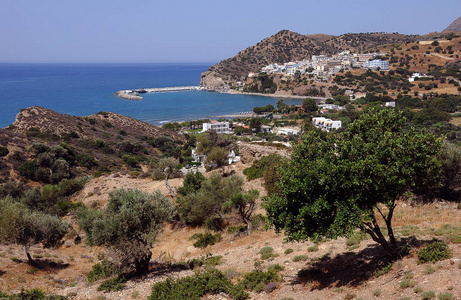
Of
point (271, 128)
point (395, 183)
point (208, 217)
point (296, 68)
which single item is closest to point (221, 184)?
point (208, 217)

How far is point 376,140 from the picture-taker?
9188 millimetres

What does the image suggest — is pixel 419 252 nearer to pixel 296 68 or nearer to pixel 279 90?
pixel 279 90

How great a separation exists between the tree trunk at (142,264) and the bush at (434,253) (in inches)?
375

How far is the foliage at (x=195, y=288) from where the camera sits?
10141mm

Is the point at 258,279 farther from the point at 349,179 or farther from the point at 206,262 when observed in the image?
the point at 349,179

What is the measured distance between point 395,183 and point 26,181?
41565 millimetres

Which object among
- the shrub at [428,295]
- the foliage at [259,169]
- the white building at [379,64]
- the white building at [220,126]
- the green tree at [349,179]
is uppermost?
the white building at [379,64]

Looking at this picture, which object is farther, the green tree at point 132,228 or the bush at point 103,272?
the bush at point 103,272

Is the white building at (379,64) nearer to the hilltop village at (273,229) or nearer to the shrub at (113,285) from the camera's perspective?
the hilltop village at (273,229)

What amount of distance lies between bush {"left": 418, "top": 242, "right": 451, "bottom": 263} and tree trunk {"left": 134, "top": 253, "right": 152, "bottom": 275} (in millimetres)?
9533

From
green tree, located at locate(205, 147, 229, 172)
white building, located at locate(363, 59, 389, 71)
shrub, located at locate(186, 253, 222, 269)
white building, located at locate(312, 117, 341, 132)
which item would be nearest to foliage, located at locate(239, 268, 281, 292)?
shrub, located at locate(186, 253, 222, 269)

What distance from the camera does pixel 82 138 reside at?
59.8 m

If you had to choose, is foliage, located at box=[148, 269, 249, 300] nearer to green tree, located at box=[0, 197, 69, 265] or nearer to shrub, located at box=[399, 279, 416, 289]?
shrub, located at box=[399, 279, 416, 289]

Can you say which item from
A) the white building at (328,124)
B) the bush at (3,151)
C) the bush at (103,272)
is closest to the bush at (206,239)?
the bush at (103,272)
